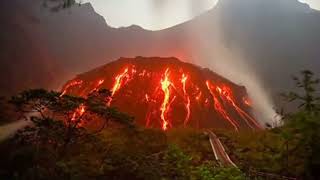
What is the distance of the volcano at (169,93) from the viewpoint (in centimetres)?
7675

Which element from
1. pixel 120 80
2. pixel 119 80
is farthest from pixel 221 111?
pixel 119 80

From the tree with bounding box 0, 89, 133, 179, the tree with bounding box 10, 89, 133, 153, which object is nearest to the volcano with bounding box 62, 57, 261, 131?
the tree with bounding box 0, 89, 133, 179

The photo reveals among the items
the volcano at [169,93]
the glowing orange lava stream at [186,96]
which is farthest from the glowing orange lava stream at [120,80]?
the glowing orange lava stream at [186,96]

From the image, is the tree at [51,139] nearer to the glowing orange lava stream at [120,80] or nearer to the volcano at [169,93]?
the volcano at [169,93]

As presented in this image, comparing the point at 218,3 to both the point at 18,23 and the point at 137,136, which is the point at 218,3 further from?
the point at 137,136

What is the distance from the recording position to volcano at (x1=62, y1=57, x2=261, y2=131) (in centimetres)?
7675

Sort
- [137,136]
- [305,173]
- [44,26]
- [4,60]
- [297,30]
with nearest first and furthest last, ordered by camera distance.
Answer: [305,173], [137,136], [4,60], [44,26], [297,30]

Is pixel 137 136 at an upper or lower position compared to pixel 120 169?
upper

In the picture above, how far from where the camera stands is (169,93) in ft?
276

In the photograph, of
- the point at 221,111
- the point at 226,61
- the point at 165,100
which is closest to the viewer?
the point at 165,100

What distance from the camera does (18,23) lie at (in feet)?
283

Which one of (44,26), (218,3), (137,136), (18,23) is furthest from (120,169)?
(218,3)

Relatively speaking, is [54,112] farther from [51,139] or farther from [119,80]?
[119,80]

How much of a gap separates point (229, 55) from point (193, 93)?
180ft
